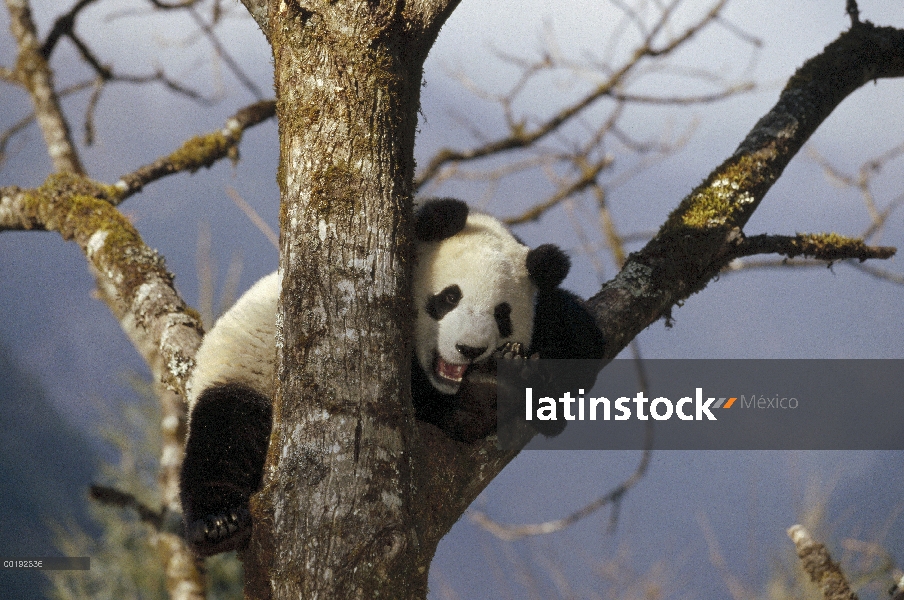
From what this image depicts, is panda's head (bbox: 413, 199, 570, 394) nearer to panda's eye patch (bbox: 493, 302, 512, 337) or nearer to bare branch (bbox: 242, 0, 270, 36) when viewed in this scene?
panda's eye patch (bbox: 493, 302, 512, 337)

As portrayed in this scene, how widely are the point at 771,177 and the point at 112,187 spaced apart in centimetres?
403

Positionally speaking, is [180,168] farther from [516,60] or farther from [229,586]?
[229,586]

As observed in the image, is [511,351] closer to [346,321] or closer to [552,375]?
[552,375]

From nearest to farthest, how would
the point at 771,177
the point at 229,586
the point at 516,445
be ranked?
the point at 516,445
the point at 771,177
the point at 229,586

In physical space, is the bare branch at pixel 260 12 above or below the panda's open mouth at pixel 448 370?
above

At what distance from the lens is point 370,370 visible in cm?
227

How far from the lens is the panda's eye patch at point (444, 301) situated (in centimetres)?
305

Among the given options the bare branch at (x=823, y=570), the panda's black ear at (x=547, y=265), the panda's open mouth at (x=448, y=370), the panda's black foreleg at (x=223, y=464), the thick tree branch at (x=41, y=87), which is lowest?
the bare branch at (x=823, y=570)

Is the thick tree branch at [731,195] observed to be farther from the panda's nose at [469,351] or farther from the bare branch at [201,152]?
the bare branch at [201,152]

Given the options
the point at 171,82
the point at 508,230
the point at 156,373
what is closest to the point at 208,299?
the point at 171,82

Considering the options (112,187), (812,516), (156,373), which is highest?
(112,187)

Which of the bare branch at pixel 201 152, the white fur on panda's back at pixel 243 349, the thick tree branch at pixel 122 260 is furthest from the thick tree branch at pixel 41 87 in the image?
the white fur on panda's back at pixel 243 349

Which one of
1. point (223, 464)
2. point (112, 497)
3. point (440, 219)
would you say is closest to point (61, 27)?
point (112, 497)

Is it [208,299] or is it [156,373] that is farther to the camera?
[208,299]
